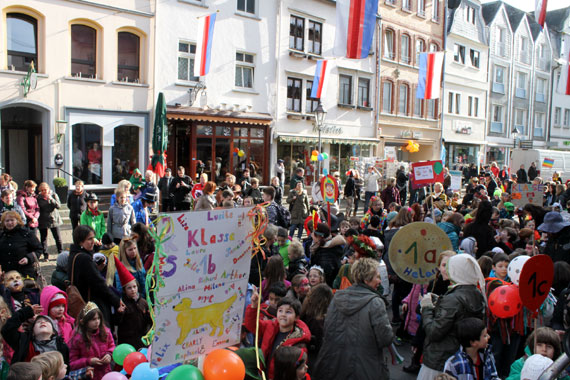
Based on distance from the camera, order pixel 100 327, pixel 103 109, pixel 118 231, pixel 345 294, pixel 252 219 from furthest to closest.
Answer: pixel 103 109
pixel 118 231
pixel 100 327
pixel 345 294
pixel 252 219

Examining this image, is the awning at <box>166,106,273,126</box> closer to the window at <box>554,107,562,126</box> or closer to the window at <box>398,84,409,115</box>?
the window at <box>398,84,409,115</box>

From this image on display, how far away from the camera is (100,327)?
4.34 m

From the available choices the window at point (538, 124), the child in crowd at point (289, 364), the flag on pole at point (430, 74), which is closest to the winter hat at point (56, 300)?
the child in crowd at point (289, 364)

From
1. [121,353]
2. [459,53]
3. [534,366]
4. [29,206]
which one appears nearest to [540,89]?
[459,53]

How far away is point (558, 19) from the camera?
4331 cm

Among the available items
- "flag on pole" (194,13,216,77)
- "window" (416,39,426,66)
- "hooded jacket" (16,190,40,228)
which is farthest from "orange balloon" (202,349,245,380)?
"window" (416,39,426,66)

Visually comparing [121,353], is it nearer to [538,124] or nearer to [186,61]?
[186,61]

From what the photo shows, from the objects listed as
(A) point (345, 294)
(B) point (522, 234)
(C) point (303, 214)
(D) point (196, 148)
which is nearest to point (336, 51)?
(C) point (303, 214)

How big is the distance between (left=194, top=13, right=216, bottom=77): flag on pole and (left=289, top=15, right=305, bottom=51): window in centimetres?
635

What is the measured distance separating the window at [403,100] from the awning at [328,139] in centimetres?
327

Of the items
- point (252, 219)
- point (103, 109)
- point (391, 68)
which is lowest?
point (252, 219)

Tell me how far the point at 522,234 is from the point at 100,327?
6302 millimetres

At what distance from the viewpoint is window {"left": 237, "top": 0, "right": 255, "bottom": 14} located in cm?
2017

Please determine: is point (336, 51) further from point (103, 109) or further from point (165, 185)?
point (103, 109)
